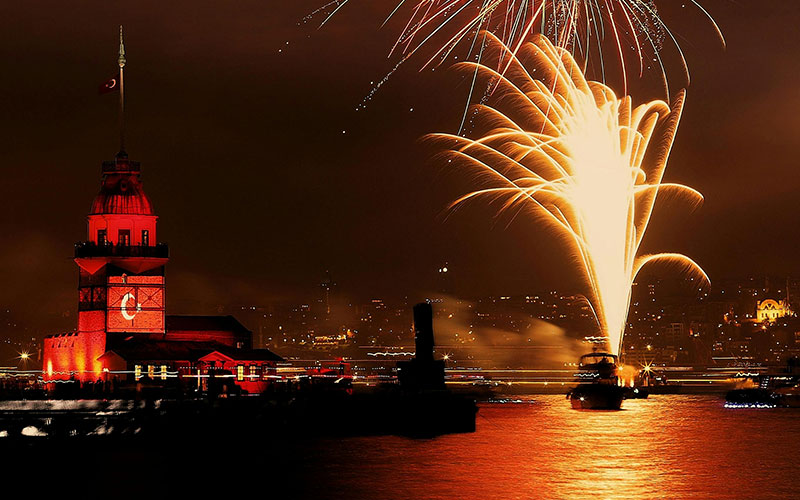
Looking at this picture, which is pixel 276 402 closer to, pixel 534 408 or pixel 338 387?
pixel 338 387

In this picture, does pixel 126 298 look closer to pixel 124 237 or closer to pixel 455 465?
pixel 124 237

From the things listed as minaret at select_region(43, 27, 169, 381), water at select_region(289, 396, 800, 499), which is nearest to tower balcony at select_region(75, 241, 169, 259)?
minaret at select_region(43, 27, 169, 381)

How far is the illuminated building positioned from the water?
1960 centimetres

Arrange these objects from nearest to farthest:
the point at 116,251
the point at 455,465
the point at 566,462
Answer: the point at 455,465 < the point at 566,462 < the point at 116,251

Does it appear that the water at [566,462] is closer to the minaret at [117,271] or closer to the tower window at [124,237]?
the minaret at [117,271]

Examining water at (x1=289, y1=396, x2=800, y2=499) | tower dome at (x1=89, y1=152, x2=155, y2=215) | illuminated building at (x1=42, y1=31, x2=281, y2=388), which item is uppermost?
tower dome at (x1=89, y1=152, x2=155, y2=215)

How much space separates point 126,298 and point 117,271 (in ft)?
6.16

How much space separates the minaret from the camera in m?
84.1

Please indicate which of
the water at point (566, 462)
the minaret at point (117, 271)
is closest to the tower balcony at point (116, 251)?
the minaret at point (117, 271)

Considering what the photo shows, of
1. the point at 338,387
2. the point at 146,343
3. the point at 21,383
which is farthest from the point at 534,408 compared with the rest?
the point at 21,383

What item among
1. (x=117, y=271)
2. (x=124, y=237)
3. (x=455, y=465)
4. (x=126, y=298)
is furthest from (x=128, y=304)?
(x=455, y=465)

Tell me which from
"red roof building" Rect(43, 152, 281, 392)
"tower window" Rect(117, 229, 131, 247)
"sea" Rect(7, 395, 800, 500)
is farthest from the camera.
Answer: "tower window" Rect(117, 229, 131, 247)

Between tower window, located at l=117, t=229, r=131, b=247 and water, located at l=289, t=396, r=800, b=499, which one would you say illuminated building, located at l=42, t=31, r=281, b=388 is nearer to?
tower window, located at l=117, t=229, r=131, b=247

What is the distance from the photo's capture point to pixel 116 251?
276 ft
